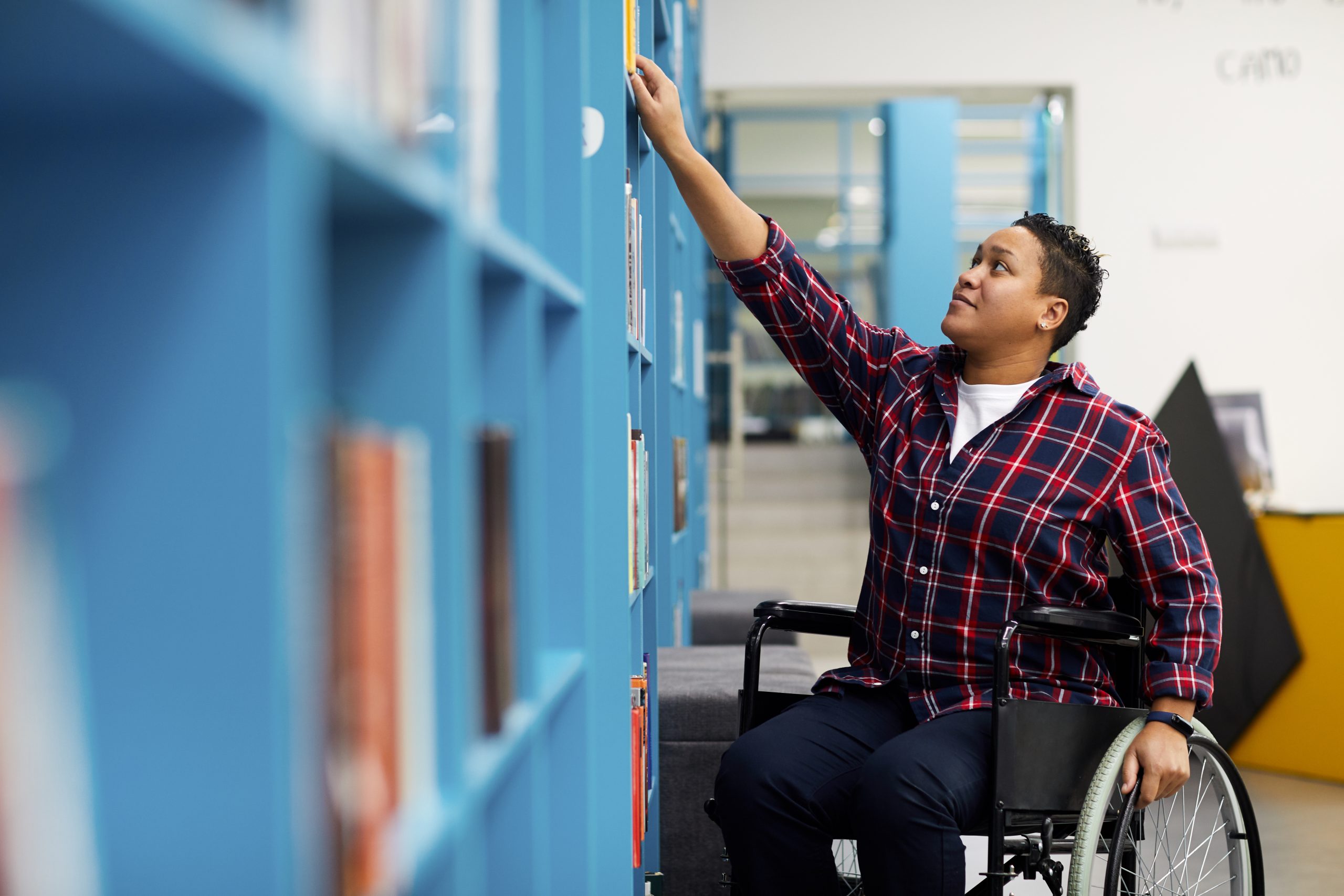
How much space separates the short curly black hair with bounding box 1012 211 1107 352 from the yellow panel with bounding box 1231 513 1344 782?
229cm

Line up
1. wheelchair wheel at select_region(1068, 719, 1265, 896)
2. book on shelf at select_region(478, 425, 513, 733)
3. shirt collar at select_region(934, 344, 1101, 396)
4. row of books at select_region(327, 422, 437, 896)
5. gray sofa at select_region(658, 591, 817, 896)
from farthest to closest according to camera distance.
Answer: gray sofa at select_region(658, 591, 817, 896) → shirt collar at select_region(934, 344, 1101, 396) → wheelchair wheel at select_region(1068, 719, 1265, 896) → book on shelf at select_region(478, 425, 513, 733) → row of books at select_region(327, 422, 437, 896)

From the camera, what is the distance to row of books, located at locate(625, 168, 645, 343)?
1.77m

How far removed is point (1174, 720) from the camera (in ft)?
5.35

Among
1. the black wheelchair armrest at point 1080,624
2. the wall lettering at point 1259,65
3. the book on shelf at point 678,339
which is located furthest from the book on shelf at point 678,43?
the wall lettering at point 1259,65

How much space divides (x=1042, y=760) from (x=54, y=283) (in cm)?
139

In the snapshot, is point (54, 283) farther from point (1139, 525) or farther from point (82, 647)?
point (1139, 525)

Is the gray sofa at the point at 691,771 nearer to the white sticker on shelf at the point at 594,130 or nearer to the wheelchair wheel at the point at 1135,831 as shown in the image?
the wheelchair wheel at the point at 1135,831

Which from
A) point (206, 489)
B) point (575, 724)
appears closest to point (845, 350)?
point (575, 724)

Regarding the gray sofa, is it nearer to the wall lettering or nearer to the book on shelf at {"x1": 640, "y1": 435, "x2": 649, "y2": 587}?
the book on shelf at {"x1": 640, "y1": 435, "x2": 649, "y2": 587}

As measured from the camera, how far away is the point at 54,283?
48 cm

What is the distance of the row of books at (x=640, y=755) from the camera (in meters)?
1.77

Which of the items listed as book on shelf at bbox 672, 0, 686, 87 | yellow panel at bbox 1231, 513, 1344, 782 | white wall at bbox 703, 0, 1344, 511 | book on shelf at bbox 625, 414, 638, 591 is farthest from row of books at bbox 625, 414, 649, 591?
white wall at bbox 703, 0, 1344, 511

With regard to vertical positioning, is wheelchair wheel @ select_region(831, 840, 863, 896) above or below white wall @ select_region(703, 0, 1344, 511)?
below

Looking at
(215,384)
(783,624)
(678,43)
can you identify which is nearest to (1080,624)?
(783,624)
